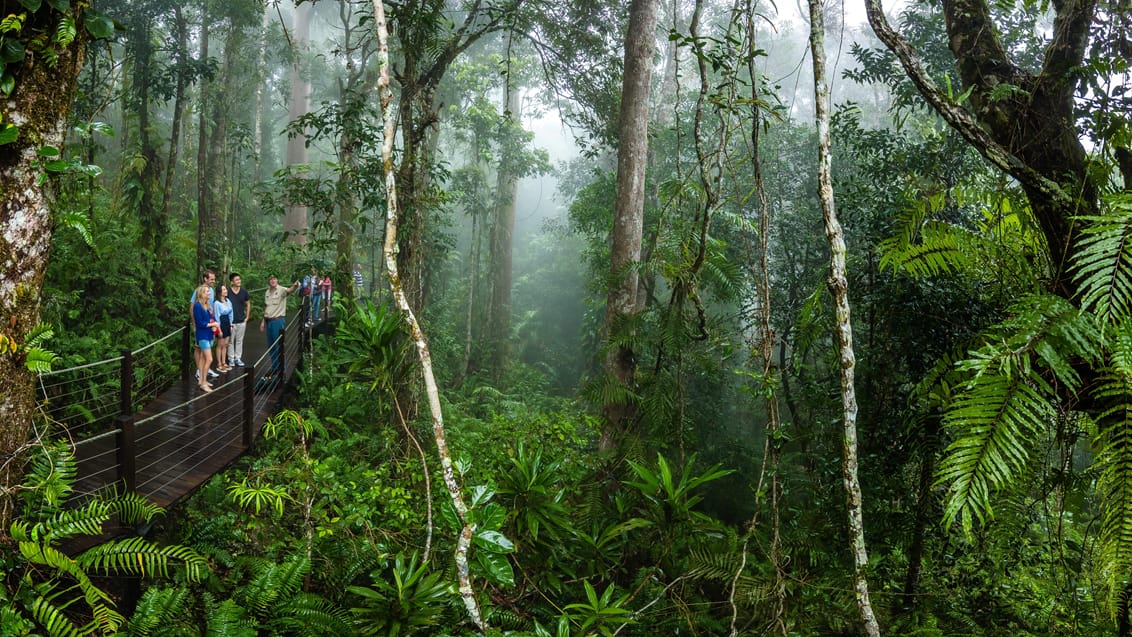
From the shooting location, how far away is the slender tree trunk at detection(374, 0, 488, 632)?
339 centimetres

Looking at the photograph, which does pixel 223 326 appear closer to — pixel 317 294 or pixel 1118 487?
pixel 317 294

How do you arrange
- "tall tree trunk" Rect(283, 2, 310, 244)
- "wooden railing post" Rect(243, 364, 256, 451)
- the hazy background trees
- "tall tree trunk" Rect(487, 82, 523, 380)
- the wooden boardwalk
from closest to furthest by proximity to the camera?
the hazy background trees
the wooden boardwalk
"wooden railing post" Rect(243, 364, 256, 451)
"tall tree trunk" Rect(487, 82, 523, 380)
"tall tree trunk" Rect(283, 2, 310, 244)

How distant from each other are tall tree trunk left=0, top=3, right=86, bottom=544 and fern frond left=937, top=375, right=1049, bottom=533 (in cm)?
458

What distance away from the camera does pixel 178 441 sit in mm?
5734

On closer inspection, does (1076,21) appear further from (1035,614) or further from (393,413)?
(393,413)

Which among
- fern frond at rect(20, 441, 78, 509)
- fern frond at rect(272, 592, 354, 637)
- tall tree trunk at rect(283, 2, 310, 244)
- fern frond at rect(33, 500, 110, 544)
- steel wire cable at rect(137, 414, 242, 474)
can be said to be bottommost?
fern frond at rect(272, 592, 354, 637)

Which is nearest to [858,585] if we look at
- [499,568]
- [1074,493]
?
[1074,493]

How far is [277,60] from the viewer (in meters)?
23.4

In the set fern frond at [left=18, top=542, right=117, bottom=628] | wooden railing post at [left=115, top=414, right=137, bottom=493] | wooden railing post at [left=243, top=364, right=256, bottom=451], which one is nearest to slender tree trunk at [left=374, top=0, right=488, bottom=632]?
fern frond at [left=18, top=542, right=117, bottom=628]

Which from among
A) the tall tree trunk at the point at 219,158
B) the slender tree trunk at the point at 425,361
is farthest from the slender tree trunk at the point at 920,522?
the tall tree trunk at the point at 219,158

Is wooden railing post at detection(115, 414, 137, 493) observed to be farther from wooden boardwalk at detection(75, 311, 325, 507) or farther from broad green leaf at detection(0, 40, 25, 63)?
broad green leaf at detection(0, 40, 25, 63)

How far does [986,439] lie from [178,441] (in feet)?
20.4

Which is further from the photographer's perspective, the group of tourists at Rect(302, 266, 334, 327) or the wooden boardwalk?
the group of tourists at Rect(302, 266, 334, 327)

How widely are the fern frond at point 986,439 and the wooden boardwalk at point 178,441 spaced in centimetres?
448
